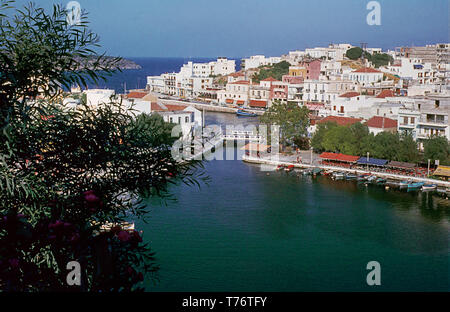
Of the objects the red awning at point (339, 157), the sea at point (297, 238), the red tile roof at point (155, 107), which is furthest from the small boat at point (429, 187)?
the red tile roof at point (155, 107)

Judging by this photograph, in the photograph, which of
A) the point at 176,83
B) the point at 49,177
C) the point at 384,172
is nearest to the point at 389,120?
the point at 384,172

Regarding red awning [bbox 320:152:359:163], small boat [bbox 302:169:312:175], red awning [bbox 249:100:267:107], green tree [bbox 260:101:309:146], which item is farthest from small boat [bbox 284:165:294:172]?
red awning [bbox 249:100:267:107]

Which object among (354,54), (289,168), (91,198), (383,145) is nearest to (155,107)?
(289,168)

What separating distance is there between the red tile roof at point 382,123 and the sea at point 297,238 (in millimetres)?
2048

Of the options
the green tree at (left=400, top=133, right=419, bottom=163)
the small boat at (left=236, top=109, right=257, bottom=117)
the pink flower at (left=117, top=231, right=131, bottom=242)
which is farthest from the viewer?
the small boat at (left=236, top=109, right=257, bottom=117)

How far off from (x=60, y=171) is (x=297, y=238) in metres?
3.87

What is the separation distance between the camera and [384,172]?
26.6ft

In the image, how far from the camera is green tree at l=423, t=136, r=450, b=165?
306 inches

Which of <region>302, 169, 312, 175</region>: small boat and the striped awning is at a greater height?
the striped awning

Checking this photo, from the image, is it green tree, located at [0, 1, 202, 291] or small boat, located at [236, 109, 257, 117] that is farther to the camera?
small boat, located at [236, 109, 257, 117]

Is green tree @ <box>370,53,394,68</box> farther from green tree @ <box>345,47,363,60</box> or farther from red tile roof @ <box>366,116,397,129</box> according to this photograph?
red tile roof @ <box>366,116,397,129</box>

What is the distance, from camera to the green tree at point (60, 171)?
1202mm

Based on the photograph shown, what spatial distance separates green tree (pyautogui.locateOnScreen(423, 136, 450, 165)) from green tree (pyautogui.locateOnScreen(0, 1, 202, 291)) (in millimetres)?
6951
